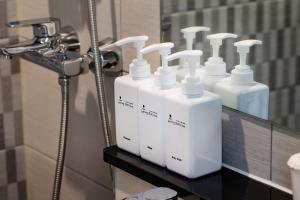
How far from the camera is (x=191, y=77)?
968 mm

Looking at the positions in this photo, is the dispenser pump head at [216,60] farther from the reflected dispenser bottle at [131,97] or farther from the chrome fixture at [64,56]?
the chrome fixture at [64,56]

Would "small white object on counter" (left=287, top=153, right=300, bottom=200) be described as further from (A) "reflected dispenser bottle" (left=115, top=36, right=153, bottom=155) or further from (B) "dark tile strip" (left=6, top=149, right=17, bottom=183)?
(B) "dark tile strip" (left=6, top=149, right=17, bottom=183)

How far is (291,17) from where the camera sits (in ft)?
3.06

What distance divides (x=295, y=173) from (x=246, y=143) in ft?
0.50

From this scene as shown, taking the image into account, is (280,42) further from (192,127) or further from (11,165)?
(11,165)

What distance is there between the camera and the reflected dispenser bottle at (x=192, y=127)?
0.95 meters

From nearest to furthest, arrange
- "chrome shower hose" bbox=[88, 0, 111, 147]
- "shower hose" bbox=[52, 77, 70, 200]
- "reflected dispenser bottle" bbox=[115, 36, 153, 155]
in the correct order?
"reflected dispenser bottle" bbox=[115, 36, 153, 155] → "chrome shower hose" bbox=[88, 0, 111, 147] → "shower hose" bbox=[52, 77, 70, 200]

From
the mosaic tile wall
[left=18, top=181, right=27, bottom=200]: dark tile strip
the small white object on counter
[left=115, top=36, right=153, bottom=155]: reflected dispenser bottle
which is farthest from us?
[left=18, top=181, right=27, bottom=200]: dark tile strip

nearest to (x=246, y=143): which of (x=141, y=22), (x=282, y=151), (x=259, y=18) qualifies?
(x=282, y=151)

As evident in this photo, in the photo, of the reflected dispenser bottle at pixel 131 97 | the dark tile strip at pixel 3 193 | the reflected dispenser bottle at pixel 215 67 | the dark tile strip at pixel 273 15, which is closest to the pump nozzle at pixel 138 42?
the reflected dispenser bottle at pixel 131 97

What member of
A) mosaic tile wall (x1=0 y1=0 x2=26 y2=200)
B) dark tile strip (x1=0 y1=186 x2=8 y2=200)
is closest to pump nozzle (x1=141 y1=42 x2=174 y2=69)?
mosaic tile wall (x1=0 y1=0 x2=26 y2=200)

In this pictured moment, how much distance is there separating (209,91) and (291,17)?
0.17 m

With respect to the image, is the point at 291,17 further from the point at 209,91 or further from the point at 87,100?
the point at 87,100

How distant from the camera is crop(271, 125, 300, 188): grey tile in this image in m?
0.91
